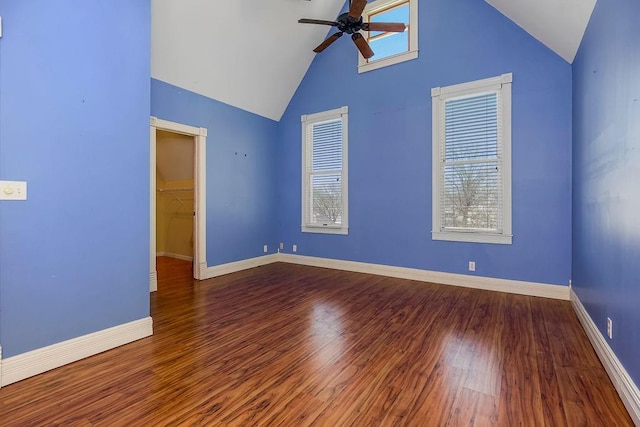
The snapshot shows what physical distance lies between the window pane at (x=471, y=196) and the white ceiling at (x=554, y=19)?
1.39m

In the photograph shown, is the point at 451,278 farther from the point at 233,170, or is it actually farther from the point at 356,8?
the point at 233,170

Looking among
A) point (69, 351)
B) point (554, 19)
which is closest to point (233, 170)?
point (69, 351)

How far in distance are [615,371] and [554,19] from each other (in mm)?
3165

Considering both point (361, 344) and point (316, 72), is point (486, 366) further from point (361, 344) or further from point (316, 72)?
point (316, 72)

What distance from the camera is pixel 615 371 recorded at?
1.81 meters

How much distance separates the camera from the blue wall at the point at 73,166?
186cm

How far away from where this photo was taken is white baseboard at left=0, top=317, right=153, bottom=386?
1847 mm

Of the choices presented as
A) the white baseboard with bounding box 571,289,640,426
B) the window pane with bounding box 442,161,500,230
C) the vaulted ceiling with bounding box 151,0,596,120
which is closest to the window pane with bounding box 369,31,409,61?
the vaulted ceiling with bounding box 151,0,596,120

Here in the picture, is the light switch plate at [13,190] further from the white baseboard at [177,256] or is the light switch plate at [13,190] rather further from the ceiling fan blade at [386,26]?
the white baseboard at [177,256]

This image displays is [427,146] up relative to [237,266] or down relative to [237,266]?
up

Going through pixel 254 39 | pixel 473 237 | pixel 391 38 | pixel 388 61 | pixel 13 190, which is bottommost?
pixel 473 237

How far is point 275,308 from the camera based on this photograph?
3203 millimetres

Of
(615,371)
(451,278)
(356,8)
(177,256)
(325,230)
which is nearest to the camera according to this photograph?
(615,371)

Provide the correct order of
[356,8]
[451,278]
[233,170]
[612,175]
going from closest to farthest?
[612,175] → [356,8] → [451,278] → [233,170]
